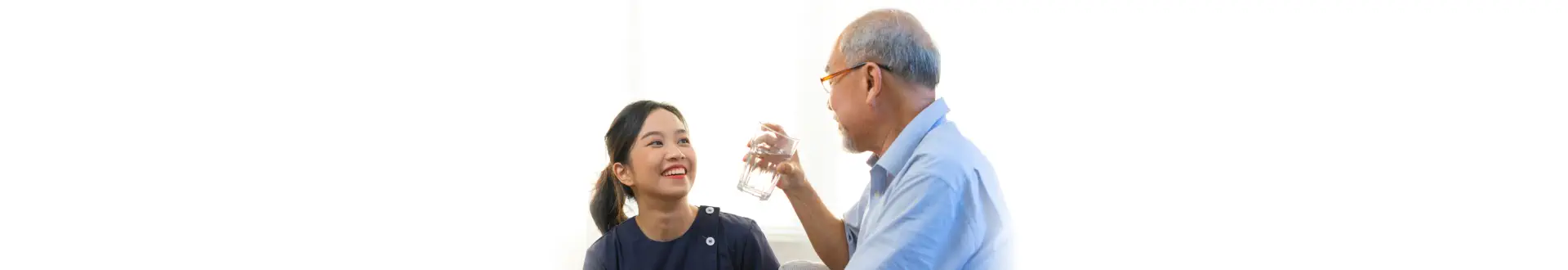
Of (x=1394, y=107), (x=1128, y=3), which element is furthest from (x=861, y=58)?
(x=1394, y=107)

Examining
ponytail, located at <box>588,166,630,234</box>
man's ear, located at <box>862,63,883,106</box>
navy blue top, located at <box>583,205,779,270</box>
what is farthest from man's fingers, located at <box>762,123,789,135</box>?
ponytail, located at <box>588,166,630,234</box>

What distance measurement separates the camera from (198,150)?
1.42 metres

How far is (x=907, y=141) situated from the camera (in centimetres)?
144

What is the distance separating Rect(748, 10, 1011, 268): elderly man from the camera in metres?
1.30

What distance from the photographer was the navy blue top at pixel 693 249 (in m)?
2.03

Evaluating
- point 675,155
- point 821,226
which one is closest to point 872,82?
point 821,226

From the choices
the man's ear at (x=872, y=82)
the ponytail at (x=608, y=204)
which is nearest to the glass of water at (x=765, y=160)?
the man's ear at (x=872, y=82)

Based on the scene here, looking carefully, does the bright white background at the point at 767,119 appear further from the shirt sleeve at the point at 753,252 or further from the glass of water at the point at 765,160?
the shirt sleeve at the point at 753,252

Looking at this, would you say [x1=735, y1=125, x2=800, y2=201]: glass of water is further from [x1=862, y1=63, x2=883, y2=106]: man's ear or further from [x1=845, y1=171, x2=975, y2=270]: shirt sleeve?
[x1=845, y1=171, x2=975, y2=270]: shirt sleeve

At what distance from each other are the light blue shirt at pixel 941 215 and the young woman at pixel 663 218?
655 millimetres

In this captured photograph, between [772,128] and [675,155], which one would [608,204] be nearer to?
[675,155]

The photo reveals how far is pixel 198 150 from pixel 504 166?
1.15m

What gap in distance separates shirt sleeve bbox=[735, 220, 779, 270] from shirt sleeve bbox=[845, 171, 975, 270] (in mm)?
766

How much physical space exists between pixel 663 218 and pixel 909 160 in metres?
0.77
